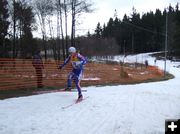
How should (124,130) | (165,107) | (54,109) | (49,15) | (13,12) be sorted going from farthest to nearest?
(49,15) → (13,12) → (165,107) → (54,109) → (124,130)

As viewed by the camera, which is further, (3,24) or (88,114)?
(3,24)

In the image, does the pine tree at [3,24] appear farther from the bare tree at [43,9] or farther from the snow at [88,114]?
the snow at [88,114]

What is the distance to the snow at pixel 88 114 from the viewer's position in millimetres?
8734

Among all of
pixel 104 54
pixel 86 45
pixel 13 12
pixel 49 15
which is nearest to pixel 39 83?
pixel 13 12

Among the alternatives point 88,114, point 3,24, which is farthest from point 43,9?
point 88,114

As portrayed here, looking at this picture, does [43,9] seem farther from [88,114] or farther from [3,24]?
[88,114]

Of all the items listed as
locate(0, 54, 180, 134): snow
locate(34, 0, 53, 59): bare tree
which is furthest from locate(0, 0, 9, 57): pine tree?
locate(0, 54, 180, 134): snow

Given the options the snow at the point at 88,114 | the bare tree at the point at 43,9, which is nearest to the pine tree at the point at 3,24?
the bare tree at the point at 43,9

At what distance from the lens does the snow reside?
28.7 ft

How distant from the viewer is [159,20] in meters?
142

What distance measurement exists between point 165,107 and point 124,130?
155 inches

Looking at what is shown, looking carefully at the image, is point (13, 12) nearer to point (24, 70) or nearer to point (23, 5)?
point (23, 5)

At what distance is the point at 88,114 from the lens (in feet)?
34.7

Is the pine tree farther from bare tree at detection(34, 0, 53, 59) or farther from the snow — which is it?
the snow
